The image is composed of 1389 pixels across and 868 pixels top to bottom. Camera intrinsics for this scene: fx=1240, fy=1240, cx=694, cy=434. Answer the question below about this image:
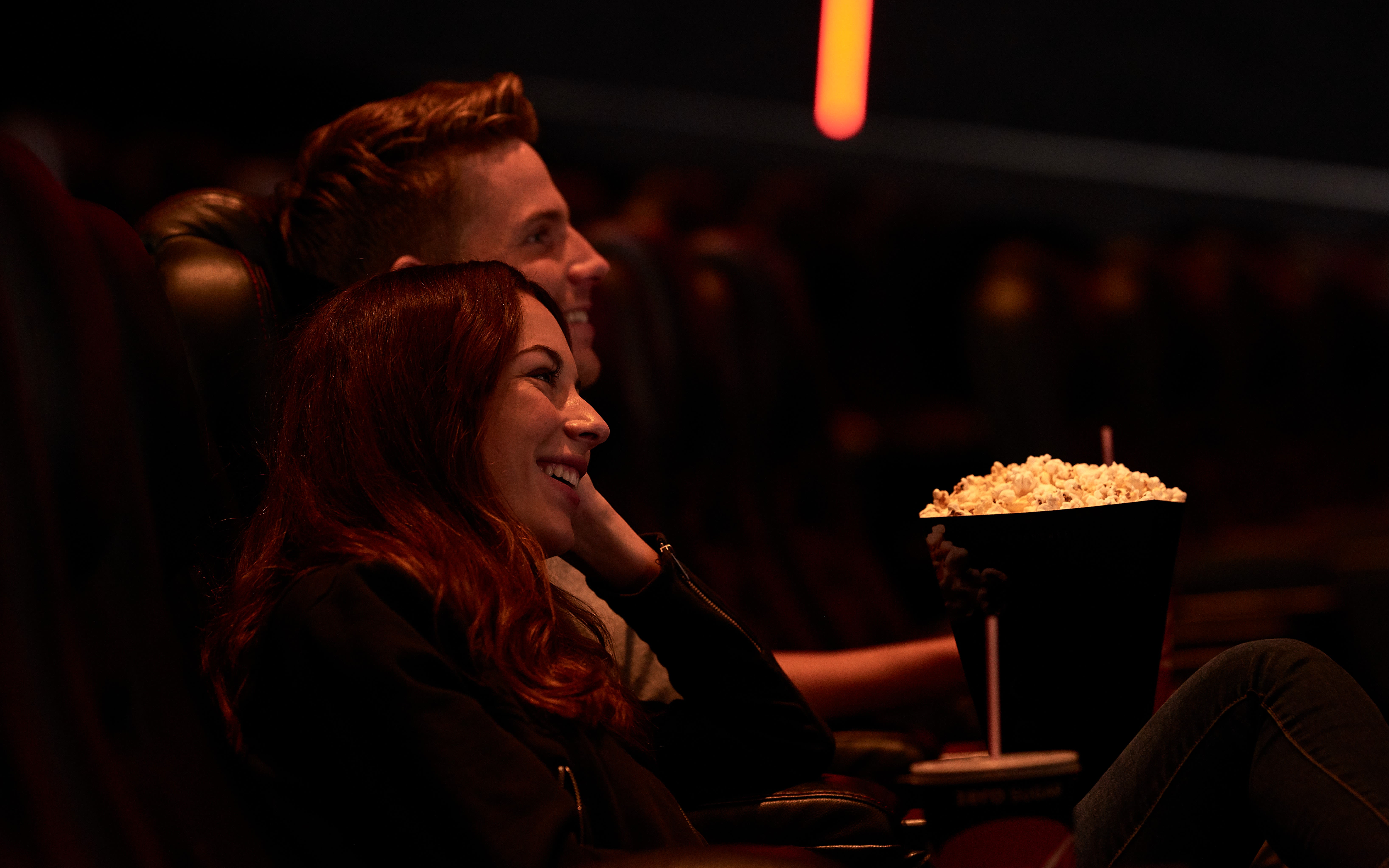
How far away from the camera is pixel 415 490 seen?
0.75 metres

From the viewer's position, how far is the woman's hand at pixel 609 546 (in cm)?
87

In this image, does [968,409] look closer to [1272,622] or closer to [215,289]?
[1272,622]

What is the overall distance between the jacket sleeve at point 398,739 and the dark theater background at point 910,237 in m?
0.61

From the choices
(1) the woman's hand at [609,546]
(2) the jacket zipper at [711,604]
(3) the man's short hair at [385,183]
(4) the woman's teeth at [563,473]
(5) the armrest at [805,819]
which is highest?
(3) the man's short hair at [385,183]

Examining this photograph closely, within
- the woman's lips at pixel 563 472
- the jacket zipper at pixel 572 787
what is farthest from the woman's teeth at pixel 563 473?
the jacket zipper at pixel 572 787

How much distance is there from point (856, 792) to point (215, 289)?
1.85ft

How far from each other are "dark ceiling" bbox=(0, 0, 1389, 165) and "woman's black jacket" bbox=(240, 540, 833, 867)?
2068 mm

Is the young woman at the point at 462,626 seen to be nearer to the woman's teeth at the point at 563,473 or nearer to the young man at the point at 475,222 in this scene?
the woman's teeth at the point at 563,473

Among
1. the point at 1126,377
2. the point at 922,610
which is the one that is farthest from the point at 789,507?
the point at 1126,377

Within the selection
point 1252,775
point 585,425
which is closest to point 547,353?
point 585,425

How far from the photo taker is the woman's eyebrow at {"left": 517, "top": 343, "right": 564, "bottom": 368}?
80 centimetres

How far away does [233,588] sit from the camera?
724 mm

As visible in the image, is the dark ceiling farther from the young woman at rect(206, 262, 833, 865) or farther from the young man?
the young woman at rect(206, 262, 833, 865)

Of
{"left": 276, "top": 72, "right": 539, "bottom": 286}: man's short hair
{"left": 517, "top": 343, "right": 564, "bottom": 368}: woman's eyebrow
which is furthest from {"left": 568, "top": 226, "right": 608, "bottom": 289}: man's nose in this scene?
A: {"left": 517, "top": 343, "right": 564, "bottom": 368}: woman's eyebrow
